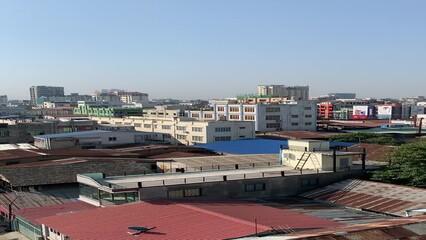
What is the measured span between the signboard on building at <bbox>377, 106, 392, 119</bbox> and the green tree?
154m

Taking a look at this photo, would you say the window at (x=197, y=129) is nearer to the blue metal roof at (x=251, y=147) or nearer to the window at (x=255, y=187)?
the blue metal roof at (x=251, y=147)

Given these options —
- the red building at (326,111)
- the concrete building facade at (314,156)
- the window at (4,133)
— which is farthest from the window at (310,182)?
the red building at (326,111)

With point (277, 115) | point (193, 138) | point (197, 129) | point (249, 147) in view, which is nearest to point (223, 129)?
point (197, 129)

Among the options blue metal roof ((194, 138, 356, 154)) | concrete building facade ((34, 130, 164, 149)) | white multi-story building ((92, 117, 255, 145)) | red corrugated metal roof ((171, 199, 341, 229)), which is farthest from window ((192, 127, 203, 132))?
red corrugated metal roof ((171, 199, 341, 229))

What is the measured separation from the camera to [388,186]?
105 feet

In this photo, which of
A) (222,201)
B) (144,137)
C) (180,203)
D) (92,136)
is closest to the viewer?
(180,203)

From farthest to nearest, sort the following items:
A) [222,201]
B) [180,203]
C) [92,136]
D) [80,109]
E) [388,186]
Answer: [80,109]
[92,136]
[388,186]
[222,201]
[180,203]

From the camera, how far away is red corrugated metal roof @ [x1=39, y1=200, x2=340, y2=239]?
19.4 m

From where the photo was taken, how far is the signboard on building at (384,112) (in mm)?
179637

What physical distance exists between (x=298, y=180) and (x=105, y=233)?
1890 centimetres

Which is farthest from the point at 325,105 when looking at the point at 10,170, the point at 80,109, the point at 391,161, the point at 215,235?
the point at 215,235

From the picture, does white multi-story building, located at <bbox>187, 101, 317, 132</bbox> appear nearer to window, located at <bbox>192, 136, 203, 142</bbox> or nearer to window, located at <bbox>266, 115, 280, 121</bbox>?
window, located at <bbox>266, 115, 280, 121</bbox>

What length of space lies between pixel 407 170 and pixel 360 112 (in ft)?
526

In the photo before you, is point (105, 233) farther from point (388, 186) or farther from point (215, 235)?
point (388, 186)
